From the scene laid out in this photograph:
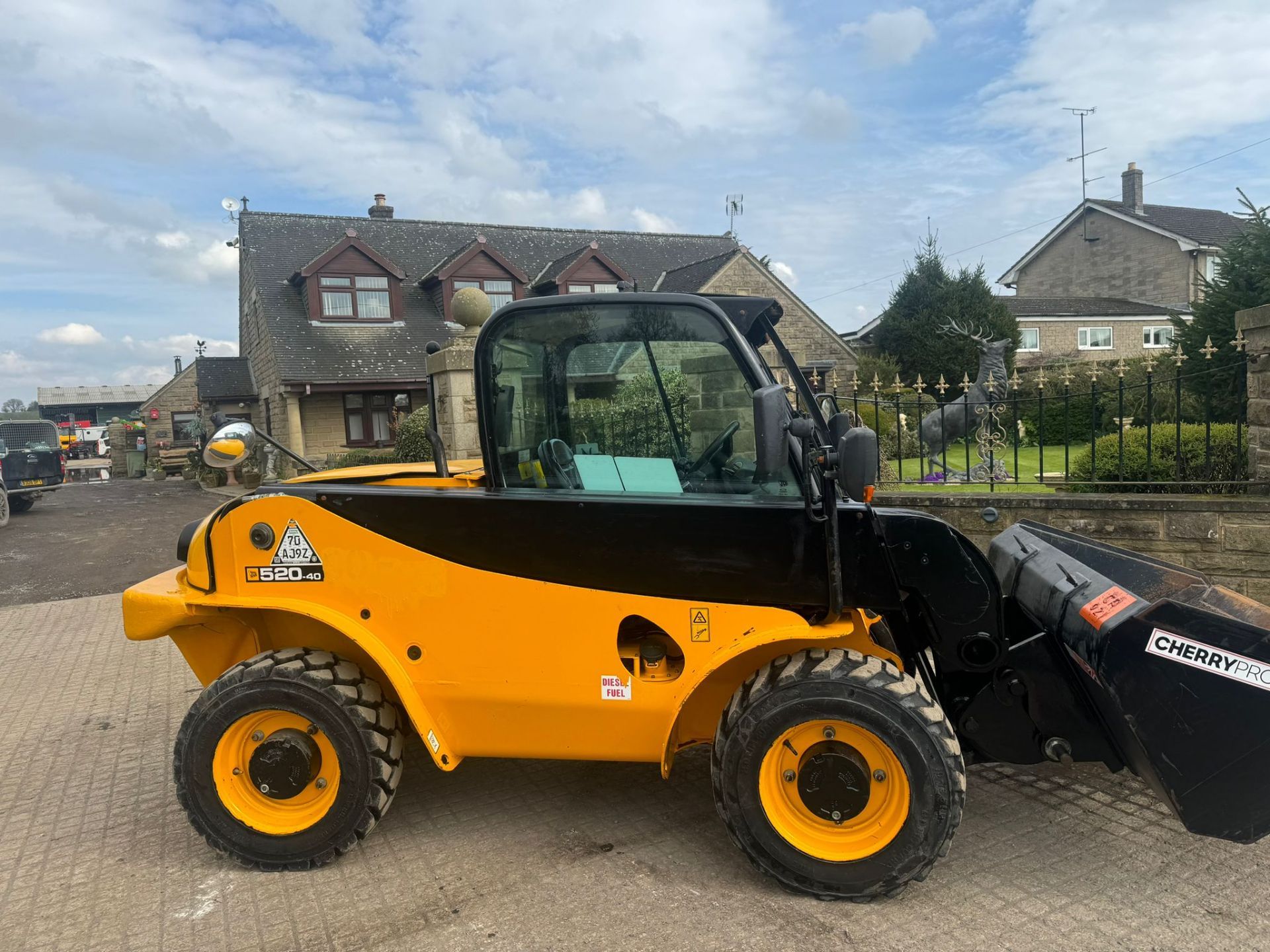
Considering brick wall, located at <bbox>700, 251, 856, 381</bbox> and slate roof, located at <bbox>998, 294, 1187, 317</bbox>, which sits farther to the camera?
slate roof, located at <bbox>998, 294, 1187, 317</bbox>

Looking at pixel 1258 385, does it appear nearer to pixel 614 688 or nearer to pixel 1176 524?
pixel 1176 524

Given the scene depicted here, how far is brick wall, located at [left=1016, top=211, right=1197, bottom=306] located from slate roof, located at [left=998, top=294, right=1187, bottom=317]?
79 cm

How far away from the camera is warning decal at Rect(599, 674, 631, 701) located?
126 inches

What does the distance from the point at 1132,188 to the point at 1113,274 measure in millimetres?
3845

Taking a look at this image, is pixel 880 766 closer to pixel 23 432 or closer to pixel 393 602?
pixel 393 602

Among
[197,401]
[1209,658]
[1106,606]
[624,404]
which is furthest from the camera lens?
[197,401]

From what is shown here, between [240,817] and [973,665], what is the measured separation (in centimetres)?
292

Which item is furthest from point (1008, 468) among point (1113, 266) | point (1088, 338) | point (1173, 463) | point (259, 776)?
point (1113, 266)

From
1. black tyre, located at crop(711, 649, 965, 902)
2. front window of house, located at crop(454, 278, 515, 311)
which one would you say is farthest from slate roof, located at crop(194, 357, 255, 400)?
black tyre, located at crop(711, 649, 965, 902)

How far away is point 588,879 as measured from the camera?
10.7 ft

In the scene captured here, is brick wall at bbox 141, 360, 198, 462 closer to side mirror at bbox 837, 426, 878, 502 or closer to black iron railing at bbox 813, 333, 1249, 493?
black iron railing at bbox 813, 333, 1249, 493

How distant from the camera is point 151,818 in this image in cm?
399

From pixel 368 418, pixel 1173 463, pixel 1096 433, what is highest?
pixel 368 418

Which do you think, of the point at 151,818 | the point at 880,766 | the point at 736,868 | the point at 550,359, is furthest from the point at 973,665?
the point at 151,818
